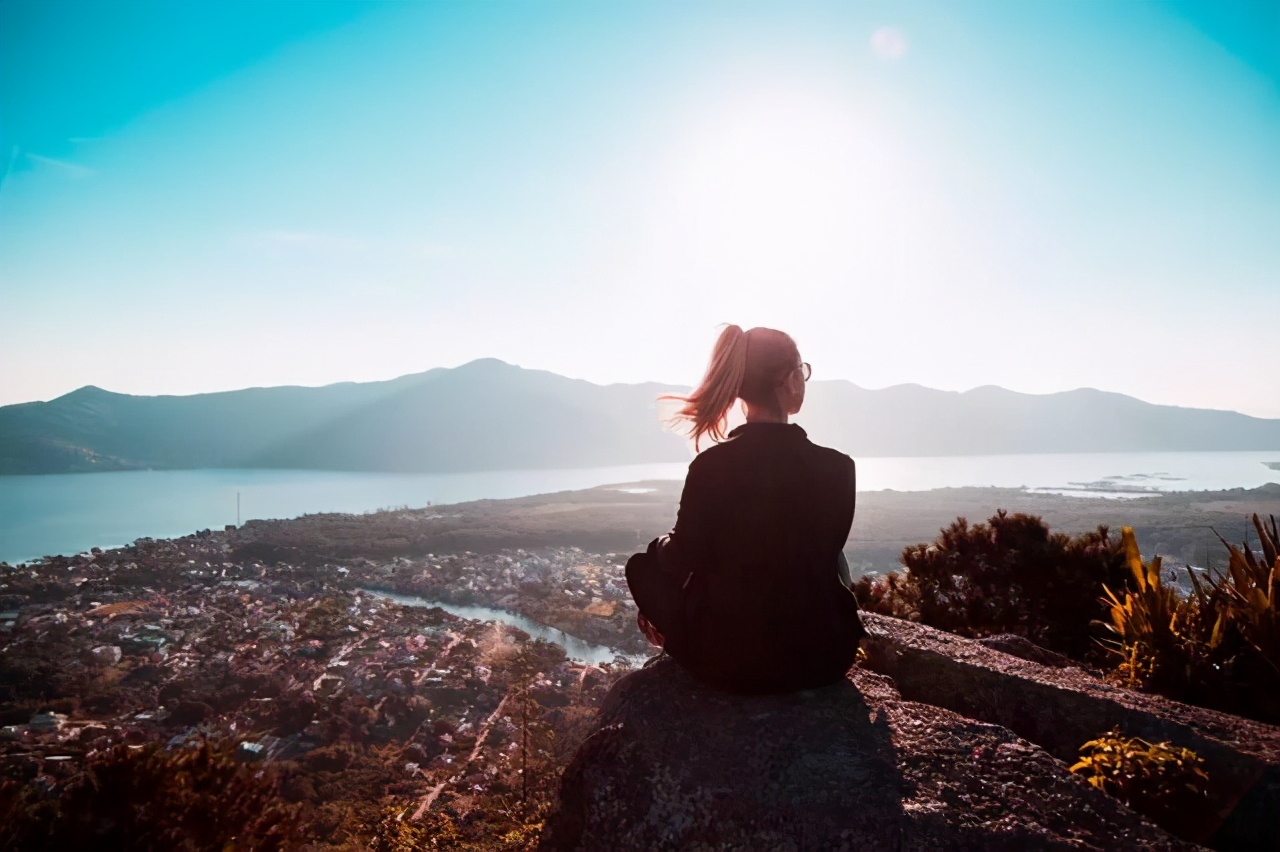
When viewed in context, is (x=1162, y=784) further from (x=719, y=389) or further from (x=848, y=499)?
(x=719, y=389)

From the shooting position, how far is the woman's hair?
2.83 m

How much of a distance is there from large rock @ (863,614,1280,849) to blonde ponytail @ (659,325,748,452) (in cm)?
212

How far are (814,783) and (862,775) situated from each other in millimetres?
188

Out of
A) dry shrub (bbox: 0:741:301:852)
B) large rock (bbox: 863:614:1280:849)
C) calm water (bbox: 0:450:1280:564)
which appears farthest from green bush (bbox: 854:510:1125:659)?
calm water (bbox: 0:450:1280:564)

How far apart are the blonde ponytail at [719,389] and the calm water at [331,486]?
74.1m

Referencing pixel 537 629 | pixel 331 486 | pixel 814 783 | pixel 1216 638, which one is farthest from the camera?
pixel 331 486

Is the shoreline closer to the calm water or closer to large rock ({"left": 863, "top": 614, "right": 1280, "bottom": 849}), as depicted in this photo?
the calm water

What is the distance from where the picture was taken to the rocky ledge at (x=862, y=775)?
1901 mm

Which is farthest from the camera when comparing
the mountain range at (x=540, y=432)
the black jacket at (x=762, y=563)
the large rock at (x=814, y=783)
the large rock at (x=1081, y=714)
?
the mountain range at (x=540, y=432)

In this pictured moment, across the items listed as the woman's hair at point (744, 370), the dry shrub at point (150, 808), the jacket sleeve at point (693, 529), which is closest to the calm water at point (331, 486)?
the woman's hair at point (744, 370)

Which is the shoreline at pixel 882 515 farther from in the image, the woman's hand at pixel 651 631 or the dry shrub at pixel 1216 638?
the woman's hand at pixel 651 631

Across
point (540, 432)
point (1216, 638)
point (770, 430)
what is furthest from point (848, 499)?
point (540, 432)

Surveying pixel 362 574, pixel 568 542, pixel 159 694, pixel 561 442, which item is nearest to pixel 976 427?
pixel 561 442

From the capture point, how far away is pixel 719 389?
2.93m
